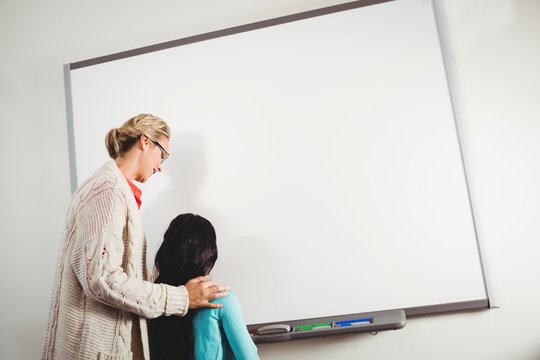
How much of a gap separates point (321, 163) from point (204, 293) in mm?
741

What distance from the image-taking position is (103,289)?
1147 millimetres

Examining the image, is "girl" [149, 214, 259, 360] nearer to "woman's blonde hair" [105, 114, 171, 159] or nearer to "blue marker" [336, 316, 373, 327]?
"woman's blonde hair" [105, 114, 171, 159]

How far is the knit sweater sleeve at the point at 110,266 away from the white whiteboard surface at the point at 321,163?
61 cm

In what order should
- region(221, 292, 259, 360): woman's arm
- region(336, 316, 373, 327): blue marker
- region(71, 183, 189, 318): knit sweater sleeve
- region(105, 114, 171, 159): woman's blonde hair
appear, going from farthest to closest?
region(336, 316, 373, 327): blue marker < region(105, 114, 171, 159): woman's blonde hair < region(221, 292, 259, 360): woman's arm < region(71, 183, 189, 318): knit sweater sleeve

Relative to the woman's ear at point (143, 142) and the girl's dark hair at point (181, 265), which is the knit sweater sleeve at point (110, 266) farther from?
the woman's ear at point (143, 142)

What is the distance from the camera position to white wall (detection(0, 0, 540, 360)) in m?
1.65

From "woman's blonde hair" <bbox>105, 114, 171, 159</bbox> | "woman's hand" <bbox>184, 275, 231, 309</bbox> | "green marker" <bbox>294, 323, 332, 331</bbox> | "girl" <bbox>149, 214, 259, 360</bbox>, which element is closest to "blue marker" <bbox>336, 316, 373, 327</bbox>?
"green marker" <bbox>294, 323, 332, 331</bbox>

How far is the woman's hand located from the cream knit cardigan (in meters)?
0.02

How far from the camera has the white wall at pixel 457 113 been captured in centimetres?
165

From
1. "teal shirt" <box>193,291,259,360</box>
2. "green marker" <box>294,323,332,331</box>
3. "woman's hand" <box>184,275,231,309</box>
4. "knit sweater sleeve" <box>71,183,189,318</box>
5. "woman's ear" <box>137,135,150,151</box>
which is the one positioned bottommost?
"green marker" <box>294,323,332,331</box>

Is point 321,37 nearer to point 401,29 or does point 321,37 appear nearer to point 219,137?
point 401,29

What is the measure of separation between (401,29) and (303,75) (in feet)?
1.32

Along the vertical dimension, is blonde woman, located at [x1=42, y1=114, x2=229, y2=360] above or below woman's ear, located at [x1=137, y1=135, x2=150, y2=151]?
below

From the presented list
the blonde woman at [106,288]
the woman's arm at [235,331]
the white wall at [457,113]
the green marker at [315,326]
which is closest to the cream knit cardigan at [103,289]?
the blonde woman at [106,288]
